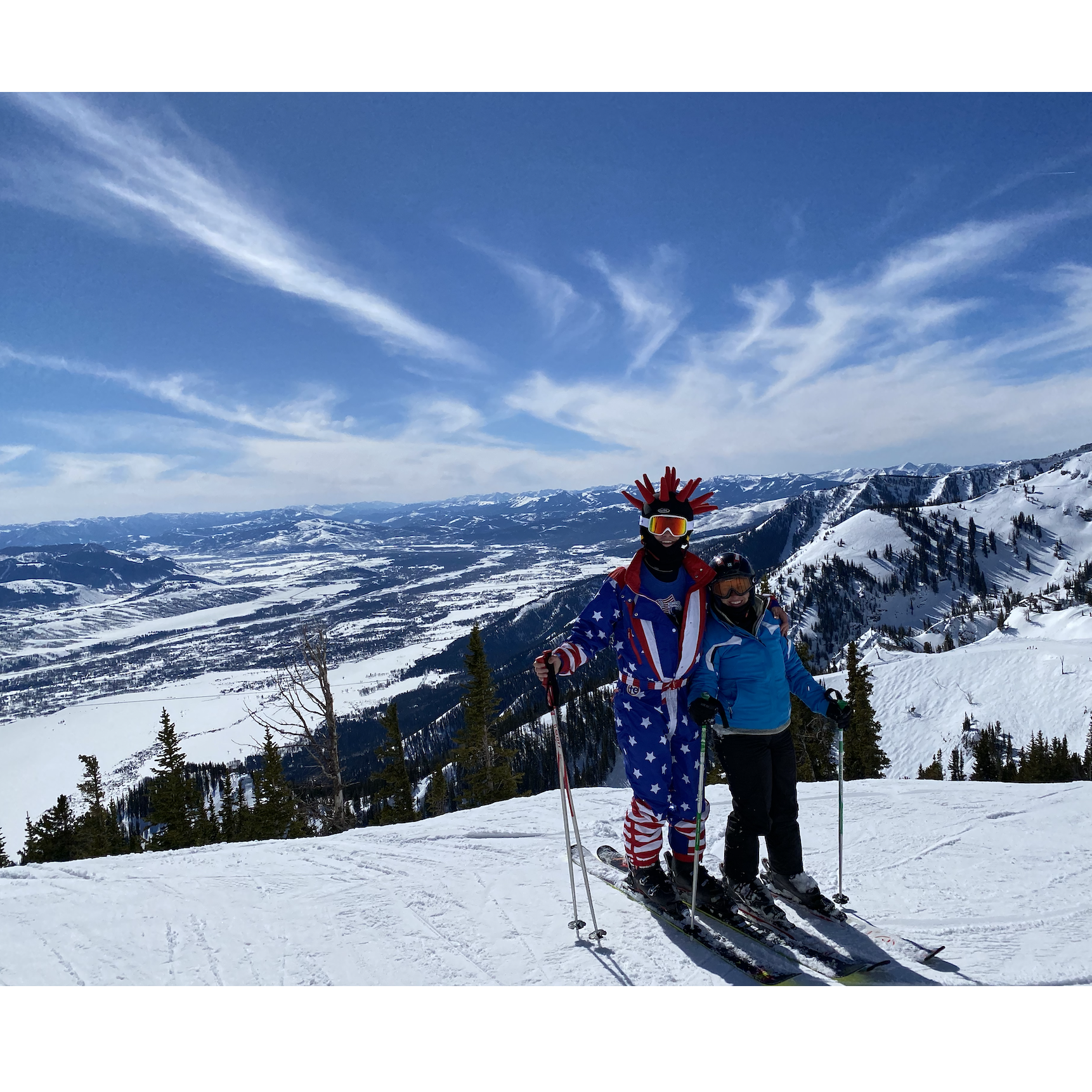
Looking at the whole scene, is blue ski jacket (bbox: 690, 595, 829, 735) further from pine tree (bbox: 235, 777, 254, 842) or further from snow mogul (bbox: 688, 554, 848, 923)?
pine tree (bbox: 235, 777, 254, 842)

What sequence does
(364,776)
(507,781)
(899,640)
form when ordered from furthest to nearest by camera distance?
(899,640), (364,776), (507,781)

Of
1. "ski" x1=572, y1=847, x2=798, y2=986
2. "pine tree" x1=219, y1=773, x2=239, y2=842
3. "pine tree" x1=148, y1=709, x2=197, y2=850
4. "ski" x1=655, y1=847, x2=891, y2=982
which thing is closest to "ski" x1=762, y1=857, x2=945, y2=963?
"ski" x1=655, y1=847, x2=891, y2=982

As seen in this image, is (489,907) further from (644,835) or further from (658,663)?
(658,663)

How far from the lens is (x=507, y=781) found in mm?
21438

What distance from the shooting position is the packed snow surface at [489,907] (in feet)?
12.8

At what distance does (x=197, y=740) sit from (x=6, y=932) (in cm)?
18005

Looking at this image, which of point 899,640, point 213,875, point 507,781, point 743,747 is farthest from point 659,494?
point 899,640

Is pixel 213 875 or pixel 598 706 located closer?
pixel 213 875

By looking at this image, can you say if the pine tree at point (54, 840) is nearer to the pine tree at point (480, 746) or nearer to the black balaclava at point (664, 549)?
the pine tree at point (480, 746)

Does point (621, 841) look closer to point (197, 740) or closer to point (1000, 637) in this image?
point (1000, 637)

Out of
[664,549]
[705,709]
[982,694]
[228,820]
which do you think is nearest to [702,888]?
[705,709]

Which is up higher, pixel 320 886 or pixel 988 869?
pixel 320 886
